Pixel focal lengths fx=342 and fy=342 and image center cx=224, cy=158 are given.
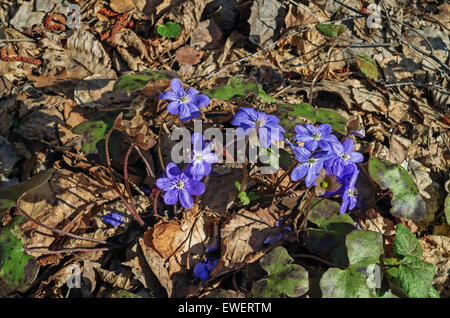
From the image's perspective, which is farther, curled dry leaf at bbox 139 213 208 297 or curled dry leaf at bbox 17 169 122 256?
curled dry leaf at bbox 17 169 122 256

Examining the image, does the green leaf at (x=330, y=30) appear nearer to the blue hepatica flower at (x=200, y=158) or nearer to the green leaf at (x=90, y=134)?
the blue hepatica flower at (x=200, y=158)

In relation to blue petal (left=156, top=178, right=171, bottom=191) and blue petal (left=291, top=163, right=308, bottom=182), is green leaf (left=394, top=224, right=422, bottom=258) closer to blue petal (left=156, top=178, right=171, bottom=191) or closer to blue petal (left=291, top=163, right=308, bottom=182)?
blue petal (left=291, top=163, right=308, bottom=182)

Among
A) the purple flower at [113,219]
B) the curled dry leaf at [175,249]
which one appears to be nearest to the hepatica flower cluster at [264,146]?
the curled dry leaf at [175,249]

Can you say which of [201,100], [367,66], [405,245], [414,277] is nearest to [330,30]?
[367,66]

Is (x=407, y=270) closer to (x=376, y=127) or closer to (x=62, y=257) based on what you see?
(x=376, y=127)

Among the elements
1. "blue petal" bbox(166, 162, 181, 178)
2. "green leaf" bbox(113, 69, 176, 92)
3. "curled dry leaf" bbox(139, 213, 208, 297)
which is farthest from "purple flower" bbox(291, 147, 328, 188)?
"green leaf" bbox(113, 69, 176, 92)
